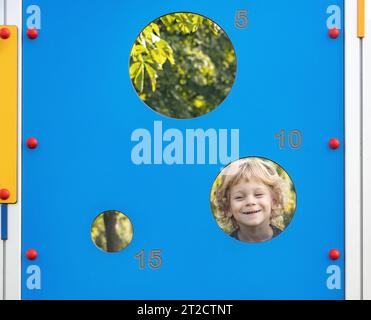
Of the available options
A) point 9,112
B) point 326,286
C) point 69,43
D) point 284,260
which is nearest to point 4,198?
point 9,112

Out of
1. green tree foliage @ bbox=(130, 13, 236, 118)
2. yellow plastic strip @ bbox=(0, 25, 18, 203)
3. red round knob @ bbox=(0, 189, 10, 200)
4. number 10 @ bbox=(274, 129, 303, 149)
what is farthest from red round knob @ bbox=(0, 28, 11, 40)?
green tree foliage @ bbox=(130, 13, 236, 118)

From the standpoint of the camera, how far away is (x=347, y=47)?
236 cm

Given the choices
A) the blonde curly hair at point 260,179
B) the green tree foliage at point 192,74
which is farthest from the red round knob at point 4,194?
the green tree foliage at point 192,74

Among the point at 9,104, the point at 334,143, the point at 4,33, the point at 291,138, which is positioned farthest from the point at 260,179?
the point at 4,33

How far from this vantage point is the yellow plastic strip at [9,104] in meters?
2.36

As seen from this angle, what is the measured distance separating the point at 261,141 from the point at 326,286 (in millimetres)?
611

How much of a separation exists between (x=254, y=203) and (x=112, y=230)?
183cm

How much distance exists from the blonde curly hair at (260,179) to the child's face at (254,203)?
0.02 meters

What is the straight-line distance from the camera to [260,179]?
2438mm

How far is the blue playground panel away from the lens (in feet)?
7.73

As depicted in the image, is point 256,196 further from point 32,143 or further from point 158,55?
point 158,55

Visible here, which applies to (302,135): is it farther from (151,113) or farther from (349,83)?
(151,113)

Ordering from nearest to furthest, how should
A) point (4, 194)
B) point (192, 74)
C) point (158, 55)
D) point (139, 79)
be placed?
1. point (4, 194)
2. point (139, 79)
3. point (158, 55)
4. point (192, 74)
